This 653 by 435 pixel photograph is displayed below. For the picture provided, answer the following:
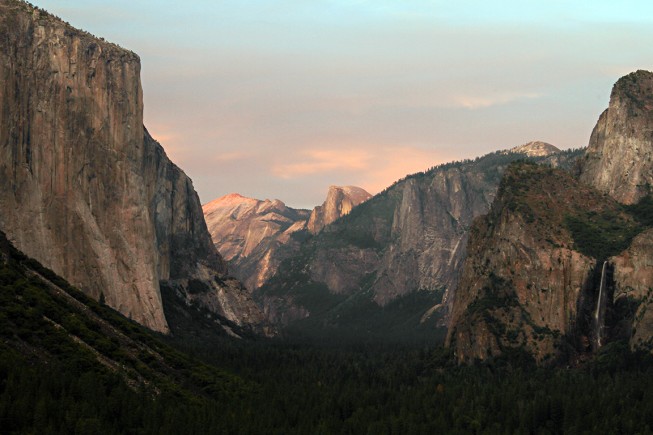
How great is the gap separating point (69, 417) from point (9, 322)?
118 ft

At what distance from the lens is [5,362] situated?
17862 centimetres

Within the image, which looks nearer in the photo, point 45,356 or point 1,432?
point 1,432

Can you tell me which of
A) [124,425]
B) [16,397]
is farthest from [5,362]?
[124,425]

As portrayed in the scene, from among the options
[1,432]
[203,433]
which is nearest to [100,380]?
[203,433]

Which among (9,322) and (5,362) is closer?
(5,362)

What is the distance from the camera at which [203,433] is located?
18925 centimetres

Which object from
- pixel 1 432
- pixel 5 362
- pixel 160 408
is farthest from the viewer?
pixel 160 408

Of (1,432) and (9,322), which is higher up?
(9,322)

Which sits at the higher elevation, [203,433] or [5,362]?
[5,362]

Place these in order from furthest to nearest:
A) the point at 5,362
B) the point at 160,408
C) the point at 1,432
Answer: the point at 160,408, the point at 5,362, the point at 1,432

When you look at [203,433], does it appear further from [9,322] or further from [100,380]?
[9,322]

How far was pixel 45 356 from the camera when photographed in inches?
7785

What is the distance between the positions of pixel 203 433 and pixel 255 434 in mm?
13206

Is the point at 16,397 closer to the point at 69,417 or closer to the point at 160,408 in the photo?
the point at 69,417
